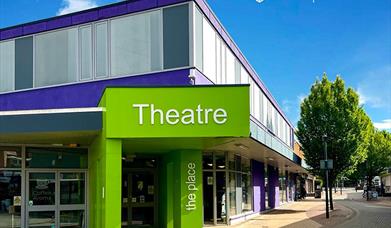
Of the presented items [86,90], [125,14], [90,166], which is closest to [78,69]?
[86,90]

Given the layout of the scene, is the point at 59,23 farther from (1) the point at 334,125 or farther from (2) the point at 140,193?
(1) the point at 334,125

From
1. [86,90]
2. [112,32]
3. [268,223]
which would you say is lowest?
[268,223]

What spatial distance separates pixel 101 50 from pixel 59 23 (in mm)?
2280

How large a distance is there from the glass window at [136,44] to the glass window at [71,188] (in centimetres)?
413

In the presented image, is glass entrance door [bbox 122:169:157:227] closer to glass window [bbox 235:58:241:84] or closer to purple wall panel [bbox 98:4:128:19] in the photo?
glass window [bbox 235:58:241:84]

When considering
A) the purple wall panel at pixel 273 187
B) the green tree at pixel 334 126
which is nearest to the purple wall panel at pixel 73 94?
the green tree at pixel 334 126

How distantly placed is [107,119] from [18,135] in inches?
123

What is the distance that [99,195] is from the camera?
46.0 feet

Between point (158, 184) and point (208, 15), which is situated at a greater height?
point (208, 15)

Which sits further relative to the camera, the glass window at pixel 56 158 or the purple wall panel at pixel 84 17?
the purple wall panel at pixel 84 17

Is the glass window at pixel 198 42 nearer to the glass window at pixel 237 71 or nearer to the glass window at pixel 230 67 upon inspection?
the glass window at pixel 230 67

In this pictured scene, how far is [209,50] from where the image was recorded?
63.5ft

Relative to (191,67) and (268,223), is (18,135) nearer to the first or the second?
(191,67)

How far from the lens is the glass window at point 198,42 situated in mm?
18125
